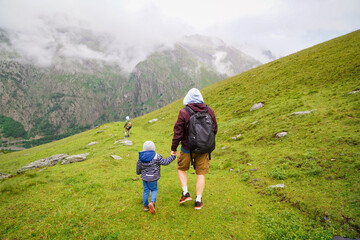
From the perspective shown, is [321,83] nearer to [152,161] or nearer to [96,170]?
[152,161]

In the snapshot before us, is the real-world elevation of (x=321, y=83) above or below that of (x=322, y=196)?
above

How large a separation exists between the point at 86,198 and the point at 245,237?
7.70m

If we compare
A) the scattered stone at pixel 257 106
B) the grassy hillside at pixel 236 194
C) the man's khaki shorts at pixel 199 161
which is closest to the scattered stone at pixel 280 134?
the grassy hillside at pixel 236 194

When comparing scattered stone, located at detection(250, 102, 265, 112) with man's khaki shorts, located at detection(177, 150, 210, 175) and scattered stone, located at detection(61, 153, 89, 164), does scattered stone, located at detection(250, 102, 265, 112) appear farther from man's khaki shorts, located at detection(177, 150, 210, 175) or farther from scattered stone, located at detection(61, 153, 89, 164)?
scattered stone, located at detection(61, 153, 89, 164)

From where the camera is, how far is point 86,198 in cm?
894

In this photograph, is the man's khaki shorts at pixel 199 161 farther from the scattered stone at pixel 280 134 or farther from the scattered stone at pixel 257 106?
the scattered stone at pixel 257 106

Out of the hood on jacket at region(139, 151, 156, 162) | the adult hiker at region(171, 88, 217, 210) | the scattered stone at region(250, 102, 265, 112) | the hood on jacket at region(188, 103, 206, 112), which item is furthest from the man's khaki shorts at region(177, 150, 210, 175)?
the scattered stone at region(250, 102, 265, 112)

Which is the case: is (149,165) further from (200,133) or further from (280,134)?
(280,134)

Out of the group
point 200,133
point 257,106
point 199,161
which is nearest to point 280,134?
point 199,161

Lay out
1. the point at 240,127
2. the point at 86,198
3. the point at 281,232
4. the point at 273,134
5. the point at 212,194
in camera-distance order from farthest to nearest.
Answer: the point at 240,127 < the point at 273,134 < the point at 212,194 < the point at 86,198 < the point at 281,232

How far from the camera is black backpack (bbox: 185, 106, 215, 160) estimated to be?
704cm

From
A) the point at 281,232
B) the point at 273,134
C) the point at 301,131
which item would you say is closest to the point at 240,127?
the point at 273,134

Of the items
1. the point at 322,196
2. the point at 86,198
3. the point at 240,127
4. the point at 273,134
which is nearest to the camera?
the point at 322,196

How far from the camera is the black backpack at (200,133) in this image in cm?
704
